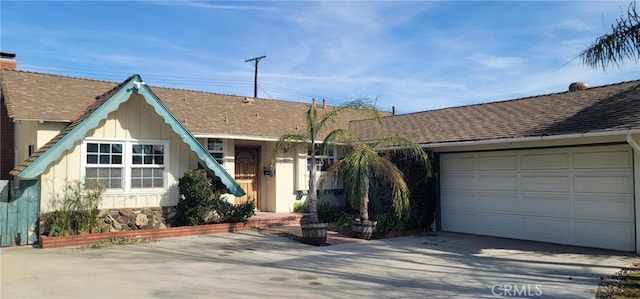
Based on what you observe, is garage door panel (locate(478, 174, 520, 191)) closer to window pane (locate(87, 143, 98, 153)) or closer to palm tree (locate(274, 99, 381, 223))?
palm tree (locate(274, 99, 381, 223))

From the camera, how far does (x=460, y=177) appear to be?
13.9 metres

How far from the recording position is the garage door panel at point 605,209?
10.5m

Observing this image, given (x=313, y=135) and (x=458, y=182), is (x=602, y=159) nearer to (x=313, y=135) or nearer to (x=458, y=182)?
(x=458, y=182)

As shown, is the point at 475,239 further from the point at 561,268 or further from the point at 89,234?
the point at 89,234

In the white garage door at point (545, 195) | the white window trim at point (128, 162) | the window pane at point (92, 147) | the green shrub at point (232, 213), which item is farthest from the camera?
the green shrub at point (232, 213)

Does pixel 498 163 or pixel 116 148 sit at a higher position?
pixel 116 148

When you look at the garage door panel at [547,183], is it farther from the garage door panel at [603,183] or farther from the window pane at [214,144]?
the window pane at [214,144]

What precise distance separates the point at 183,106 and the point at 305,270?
9.65 metres

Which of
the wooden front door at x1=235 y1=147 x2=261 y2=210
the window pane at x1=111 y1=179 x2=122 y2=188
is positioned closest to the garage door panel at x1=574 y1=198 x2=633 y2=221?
the wooden front door at x1=235 y1=147 x2=261 y2=210

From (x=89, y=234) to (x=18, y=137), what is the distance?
554cm

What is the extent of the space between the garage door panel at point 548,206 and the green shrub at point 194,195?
8427 mm

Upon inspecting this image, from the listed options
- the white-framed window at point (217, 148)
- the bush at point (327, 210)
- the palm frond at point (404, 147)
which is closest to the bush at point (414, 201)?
the palm frond at point (404, 147)

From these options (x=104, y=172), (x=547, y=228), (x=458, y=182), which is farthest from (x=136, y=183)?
(x=547, y=228)

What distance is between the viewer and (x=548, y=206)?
467 inches
